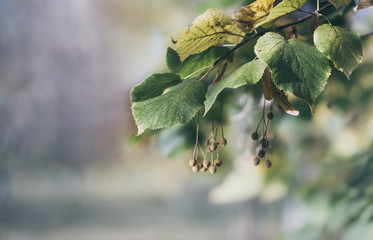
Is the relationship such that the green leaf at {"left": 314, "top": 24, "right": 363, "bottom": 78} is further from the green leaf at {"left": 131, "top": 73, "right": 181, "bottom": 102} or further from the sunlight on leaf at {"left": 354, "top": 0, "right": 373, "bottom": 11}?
the green leaf at {"left": 131, "top": 73, "right": 181, "bottom": 102}

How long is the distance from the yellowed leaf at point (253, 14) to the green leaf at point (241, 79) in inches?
3.1

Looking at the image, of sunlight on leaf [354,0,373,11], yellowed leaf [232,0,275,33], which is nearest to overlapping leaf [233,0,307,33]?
yellowed leaf [232,0,275,33]

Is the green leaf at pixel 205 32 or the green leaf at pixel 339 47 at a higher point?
the green leaf at pixel 205 32

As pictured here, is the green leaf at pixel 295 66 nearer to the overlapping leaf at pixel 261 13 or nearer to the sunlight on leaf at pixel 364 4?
the overlapping leaf at pixel 261 13

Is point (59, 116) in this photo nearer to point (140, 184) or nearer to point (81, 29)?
point (81, 29)

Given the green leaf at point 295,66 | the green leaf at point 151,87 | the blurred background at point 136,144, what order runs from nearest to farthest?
the green leaf at point 295,66 < the green leaf at point 151,87 < the blurred background at point 136,144

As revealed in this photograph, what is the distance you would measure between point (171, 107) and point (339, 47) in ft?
0.91

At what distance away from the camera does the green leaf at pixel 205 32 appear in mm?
722

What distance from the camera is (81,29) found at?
10984 mm

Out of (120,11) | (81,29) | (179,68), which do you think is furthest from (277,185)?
(81,29)

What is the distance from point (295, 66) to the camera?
65 centimetres

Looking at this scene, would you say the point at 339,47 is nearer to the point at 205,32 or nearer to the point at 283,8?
the point at 283,8

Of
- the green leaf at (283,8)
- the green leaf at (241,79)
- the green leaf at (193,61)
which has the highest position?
the green leaf at (283,8)

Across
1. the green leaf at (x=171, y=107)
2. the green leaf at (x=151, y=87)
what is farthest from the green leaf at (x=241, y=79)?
the green leaf at (x=151, y=87)
